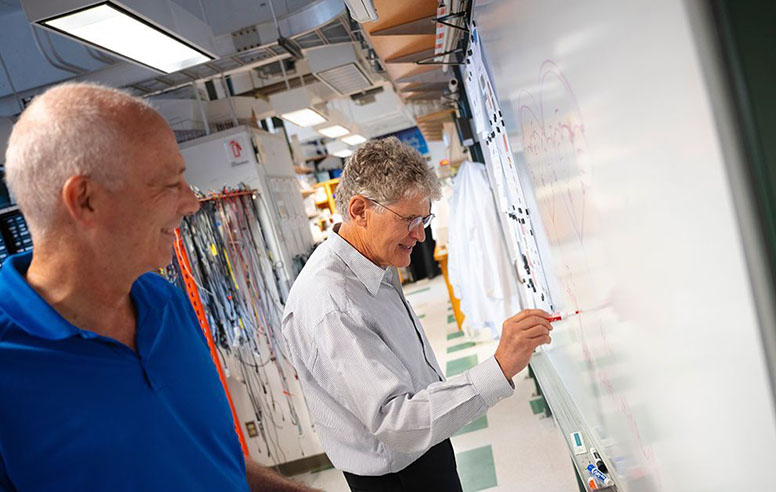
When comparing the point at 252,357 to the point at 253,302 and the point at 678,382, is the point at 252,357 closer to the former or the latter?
the point at 253,302

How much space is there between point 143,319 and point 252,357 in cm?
360

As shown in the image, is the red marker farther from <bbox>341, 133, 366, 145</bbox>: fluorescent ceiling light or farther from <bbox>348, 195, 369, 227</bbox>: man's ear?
<bbox>341, 133, 366, 145</bbox>: fluorescent ceiling light

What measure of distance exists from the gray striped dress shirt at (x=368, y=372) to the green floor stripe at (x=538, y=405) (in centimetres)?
314

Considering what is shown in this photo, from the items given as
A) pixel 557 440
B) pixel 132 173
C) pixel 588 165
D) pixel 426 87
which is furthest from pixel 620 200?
pixel 426 87

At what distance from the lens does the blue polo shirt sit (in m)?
1.01

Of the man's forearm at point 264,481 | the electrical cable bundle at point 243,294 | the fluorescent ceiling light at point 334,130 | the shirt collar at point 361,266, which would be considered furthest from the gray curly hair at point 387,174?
the fluorescent ceiling light at point 334,130

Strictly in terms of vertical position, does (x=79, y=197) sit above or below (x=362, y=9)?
below

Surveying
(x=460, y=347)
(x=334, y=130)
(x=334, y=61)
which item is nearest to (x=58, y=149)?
(x=334, y=61)

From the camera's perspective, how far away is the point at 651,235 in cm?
81

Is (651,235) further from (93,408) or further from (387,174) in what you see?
(387,174)

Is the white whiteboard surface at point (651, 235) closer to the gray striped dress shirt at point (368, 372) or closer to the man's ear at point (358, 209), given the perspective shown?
the gray striped dress shirt at point (368, 372)

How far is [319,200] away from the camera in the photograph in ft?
39.5

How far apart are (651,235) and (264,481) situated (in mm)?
1155

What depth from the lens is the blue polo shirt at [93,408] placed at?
101 cm
